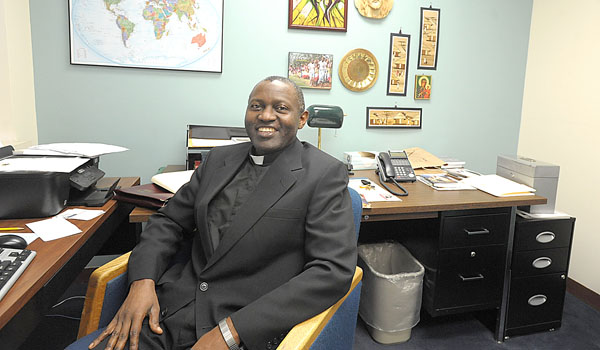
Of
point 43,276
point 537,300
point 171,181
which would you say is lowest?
point 537,300

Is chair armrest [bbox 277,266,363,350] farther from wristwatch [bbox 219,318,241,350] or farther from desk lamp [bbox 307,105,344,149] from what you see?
desk lamp [bbox 307,105,344,149]

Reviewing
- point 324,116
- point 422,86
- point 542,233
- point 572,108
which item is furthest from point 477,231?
point 572,108

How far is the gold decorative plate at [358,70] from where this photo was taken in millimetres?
2551

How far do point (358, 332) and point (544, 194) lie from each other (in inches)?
49.2

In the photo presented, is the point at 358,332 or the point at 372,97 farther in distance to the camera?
the point at 372,97

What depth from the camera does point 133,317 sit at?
3.73 feet

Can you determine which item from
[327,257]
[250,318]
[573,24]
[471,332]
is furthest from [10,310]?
[573,24]

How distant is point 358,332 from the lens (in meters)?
2.17

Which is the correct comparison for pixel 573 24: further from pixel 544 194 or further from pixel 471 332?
pixel 471 332

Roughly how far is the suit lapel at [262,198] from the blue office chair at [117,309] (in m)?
0.29

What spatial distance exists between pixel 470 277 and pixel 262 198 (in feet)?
4.26

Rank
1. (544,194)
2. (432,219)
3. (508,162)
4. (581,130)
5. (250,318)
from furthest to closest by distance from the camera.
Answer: (581,130) → (508,162) → (544,194) → (432,219) → (250,318)

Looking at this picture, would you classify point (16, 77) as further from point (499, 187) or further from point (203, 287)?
point (499, 187)

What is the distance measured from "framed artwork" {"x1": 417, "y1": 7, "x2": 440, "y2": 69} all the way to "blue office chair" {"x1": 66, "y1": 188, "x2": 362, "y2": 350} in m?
1.85
